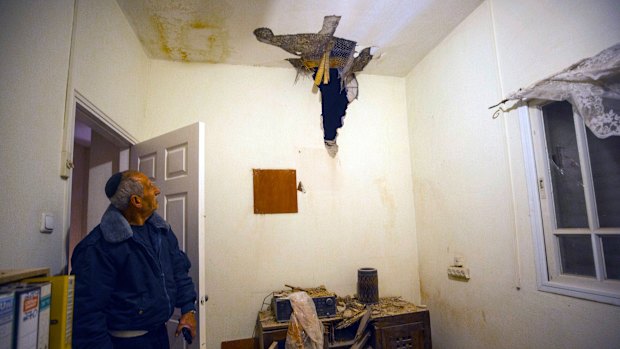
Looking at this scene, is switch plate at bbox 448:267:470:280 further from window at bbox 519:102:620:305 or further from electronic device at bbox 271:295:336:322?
electronic device at bbox 271:295:336:322

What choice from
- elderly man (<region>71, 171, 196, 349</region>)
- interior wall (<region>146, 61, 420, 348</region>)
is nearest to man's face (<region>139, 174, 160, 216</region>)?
elderly man (<region>71, 171, 196, 349</region>)

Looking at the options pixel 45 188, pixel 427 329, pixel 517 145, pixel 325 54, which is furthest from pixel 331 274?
pixel 45 188

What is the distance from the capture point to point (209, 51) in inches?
109

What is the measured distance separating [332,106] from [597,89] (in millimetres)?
2040

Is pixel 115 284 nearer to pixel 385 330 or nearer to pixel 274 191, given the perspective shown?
pixel 274 191

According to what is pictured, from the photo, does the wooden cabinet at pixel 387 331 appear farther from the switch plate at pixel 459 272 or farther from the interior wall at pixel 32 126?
the interior wall at pixel 32 126

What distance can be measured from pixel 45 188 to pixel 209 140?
1.55m

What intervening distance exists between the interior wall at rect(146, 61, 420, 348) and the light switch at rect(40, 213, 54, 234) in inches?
54.4

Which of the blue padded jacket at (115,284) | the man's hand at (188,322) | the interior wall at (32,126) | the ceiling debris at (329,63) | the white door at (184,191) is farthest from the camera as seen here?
the ceiling debris at (329,63)

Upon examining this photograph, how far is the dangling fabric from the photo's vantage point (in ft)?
10.2

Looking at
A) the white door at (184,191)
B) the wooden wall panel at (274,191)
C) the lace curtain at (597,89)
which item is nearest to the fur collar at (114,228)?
the white door at (184,191)

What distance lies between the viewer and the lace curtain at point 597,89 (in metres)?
1.40

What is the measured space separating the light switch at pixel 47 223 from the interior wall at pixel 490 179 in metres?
2.58

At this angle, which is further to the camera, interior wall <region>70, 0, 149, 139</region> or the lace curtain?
interior wall <region>70, 0, 149, 139</region>
